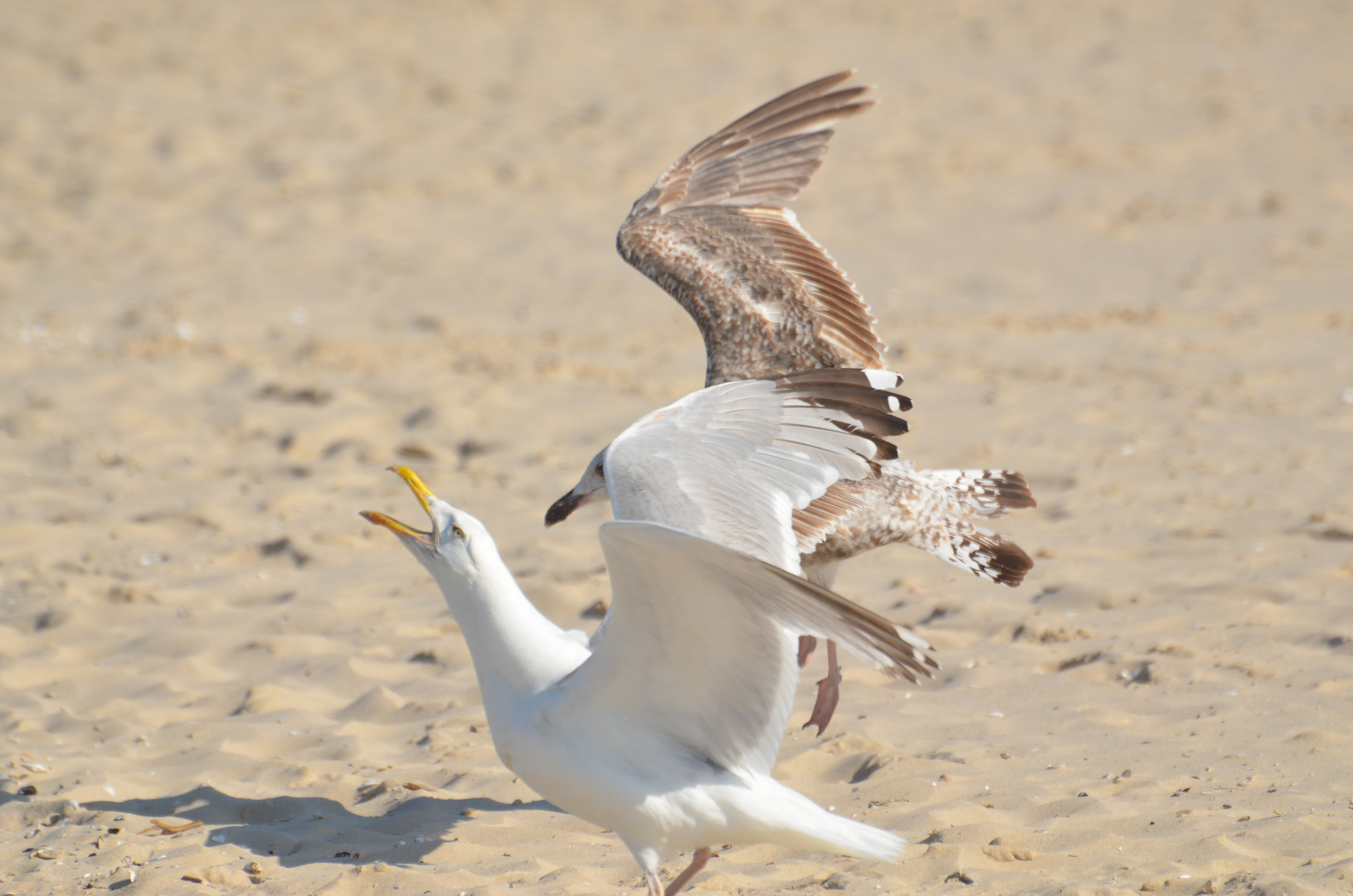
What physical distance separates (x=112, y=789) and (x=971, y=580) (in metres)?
2.95

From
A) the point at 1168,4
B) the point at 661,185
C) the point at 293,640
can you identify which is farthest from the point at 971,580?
the point at 1168,4

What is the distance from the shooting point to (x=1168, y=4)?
15.1 metres

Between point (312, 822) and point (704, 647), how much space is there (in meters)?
1.37

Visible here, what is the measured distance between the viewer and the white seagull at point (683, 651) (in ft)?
8.77

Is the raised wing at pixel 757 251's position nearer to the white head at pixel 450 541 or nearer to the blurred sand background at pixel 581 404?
the blurred sand background at pixel 581 404

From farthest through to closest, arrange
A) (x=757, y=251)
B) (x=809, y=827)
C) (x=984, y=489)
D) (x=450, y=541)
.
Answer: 1. (x=757, y=251)
2. (x=984, y=489)
3. (x=450, y=541)
4. (x=809, y=827)

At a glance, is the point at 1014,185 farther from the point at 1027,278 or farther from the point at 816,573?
the point at 816,573

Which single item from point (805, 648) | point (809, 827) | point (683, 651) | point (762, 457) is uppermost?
point (762, 457)

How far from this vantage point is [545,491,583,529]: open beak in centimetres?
440

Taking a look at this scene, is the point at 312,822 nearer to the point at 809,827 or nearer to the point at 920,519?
the point at 809,827

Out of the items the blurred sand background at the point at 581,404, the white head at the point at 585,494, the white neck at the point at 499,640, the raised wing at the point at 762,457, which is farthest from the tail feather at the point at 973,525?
the white neck at the point at 499,640

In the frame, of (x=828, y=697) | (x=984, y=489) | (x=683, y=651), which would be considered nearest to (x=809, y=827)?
(x=683, y=651)

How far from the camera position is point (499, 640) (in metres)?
2.99

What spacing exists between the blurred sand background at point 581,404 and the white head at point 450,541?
75cm
